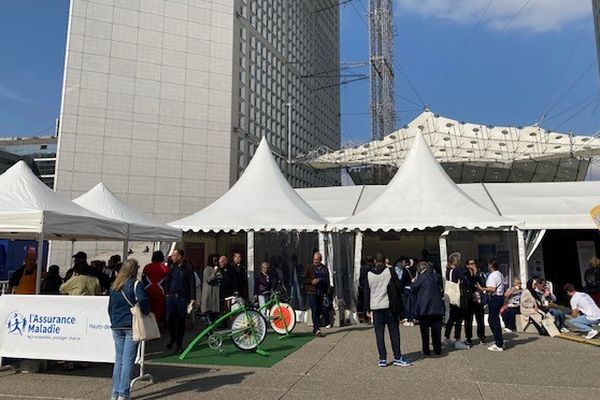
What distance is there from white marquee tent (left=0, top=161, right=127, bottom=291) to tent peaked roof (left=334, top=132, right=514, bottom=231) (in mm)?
6032

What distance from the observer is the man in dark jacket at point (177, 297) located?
26.8ft

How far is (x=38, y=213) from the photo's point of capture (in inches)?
278

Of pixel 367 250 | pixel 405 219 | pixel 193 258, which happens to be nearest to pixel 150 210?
pixel 193 258

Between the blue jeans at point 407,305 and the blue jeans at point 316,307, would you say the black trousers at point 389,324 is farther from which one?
the blue jeans at point 407,305

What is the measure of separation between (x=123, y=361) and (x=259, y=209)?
856cm

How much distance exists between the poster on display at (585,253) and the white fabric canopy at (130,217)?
14.3 metres

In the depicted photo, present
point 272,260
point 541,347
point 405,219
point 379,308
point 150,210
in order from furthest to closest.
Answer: point 150,210 → point 272,260 → point 405,219 → point 541,347 → point 379,308

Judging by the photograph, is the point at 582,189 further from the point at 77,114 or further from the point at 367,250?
the point at 77,114

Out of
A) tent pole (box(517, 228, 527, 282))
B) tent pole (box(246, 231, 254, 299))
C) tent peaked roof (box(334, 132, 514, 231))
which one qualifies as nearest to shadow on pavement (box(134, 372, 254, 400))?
tent pole (box(246, 231, 254, 299))

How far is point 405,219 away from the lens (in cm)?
1188

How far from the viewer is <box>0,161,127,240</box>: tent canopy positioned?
7.11 m

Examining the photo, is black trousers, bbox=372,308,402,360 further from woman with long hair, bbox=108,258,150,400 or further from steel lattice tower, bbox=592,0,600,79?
steel lattice tower, bbox=592,0,600,79

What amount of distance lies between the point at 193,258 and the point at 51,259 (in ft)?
42.0

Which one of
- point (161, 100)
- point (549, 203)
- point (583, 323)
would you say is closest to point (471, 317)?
point (583, 323)
